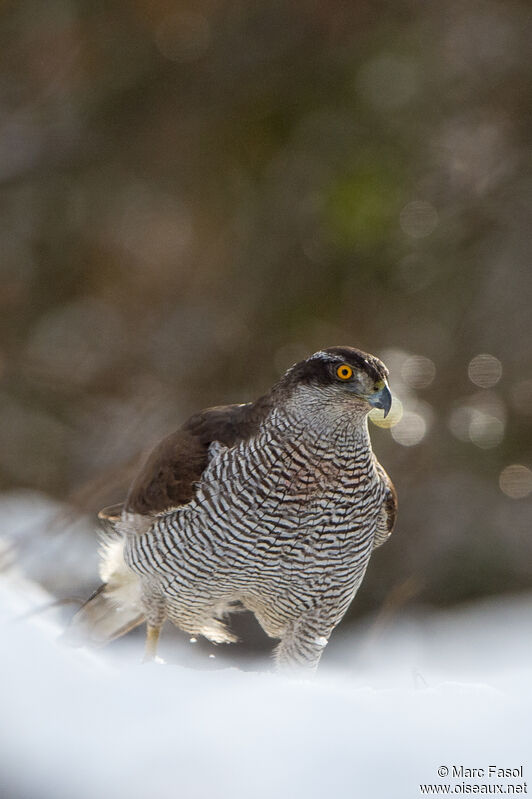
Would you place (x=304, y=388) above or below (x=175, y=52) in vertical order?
below

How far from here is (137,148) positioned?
28.1 ft

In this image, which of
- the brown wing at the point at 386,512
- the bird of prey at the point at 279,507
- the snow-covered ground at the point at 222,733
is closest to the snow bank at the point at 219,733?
the snow-covered ground at the point at 222,733

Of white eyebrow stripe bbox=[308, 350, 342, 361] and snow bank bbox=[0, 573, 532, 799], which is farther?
white eyebrow stripe bbox=[308, 350, 342, 361]

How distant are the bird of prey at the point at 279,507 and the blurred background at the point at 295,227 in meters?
3.88

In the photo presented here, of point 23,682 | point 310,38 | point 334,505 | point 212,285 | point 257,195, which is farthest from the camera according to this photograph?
point 212,285

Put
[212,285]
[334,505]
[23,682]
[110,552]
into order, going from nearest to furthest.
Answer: [23,682] < [334,505] < [110,552] < [212,285]

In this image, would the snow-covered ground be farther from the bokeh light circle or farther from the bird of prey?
the bokeh light circle

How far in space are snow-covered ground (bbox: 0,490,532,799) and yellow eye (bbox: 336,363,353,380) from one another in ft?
3.94

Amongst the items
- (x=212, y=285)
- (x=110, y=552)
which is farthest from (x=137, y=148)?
(x=110, y=552)

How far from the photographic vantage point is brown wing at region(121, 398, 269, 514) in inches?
129

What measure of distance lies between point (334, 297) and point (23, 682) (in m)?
6.46

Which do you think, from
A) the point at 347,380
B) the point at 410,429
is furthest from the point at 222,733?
the point at 410,429

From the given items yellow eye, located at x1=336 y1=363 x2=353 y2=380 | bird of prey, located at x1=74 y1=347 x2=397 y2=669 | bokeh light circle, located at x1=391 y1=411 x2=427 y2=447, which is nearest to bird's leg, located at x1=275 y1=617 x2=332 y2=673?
bird of prey, located at x1=74 y1=347 x2=397 y2=669

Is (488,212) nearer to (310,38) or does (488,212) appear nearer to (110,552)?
(310,38)
